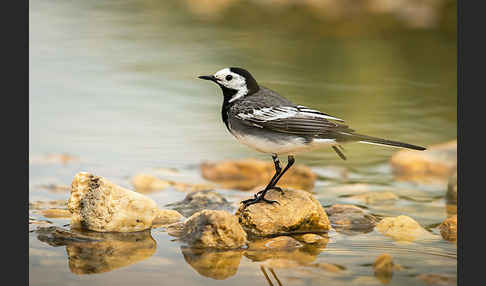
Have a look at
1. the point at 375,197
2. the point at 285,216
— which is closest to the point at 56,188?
the point at 285,216

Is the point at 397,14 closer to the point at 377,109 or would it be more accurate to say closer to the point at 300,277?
the point at 377,109

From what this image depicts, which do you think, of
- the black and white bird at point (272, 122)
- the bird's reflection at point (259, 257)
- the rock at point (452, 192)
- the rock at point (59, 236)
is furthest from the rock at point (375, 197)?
the rock at point (59, 236)

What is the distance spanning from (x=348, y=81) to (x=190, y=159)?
2.19 m

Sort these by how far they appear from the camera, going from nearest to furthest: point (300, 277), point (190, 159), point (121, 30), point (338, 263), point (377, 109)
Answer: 1. point (300, 277)
2. point (338, 263)
3. point (190, 159)
4. point (377, 109)
5. point (121, 30)

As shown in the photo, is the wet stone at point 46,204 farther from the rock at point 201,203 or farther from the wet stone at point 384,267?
the wet stone at point 384,267

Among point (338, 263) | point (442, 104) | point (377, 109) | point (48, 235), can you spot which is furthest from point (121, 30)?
point (338, 263)

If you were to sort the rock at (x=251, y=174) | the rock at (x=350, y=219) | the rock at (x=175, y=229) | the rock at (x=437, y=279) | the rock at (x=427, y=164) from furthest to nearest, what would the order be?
the rock at (x=427, y=164) < the rock at (x=251, y=174) < the rock at (x=350, y=219) < the rock at (x=175, y=229) < the rock at (x=437, y=279)

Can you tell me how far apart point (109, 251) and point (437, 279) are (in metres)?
1.80

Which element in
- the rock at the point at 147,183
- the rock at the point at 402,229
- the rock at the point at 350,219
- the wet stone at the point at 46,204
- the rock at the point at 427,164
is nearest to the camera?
the rock at the point at 402,229

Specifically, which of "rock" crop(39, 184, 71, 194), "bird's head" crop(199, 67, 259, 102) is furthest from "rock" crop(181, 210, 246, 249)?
"rock" crop(39, 184, 71, 194)

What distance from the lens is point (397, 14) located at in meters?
10.1

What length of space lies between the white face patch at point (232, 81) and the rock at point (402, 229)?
1.29 meters

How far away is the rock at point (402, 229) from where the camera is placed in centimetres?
421

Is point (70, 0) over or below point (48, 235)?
over
